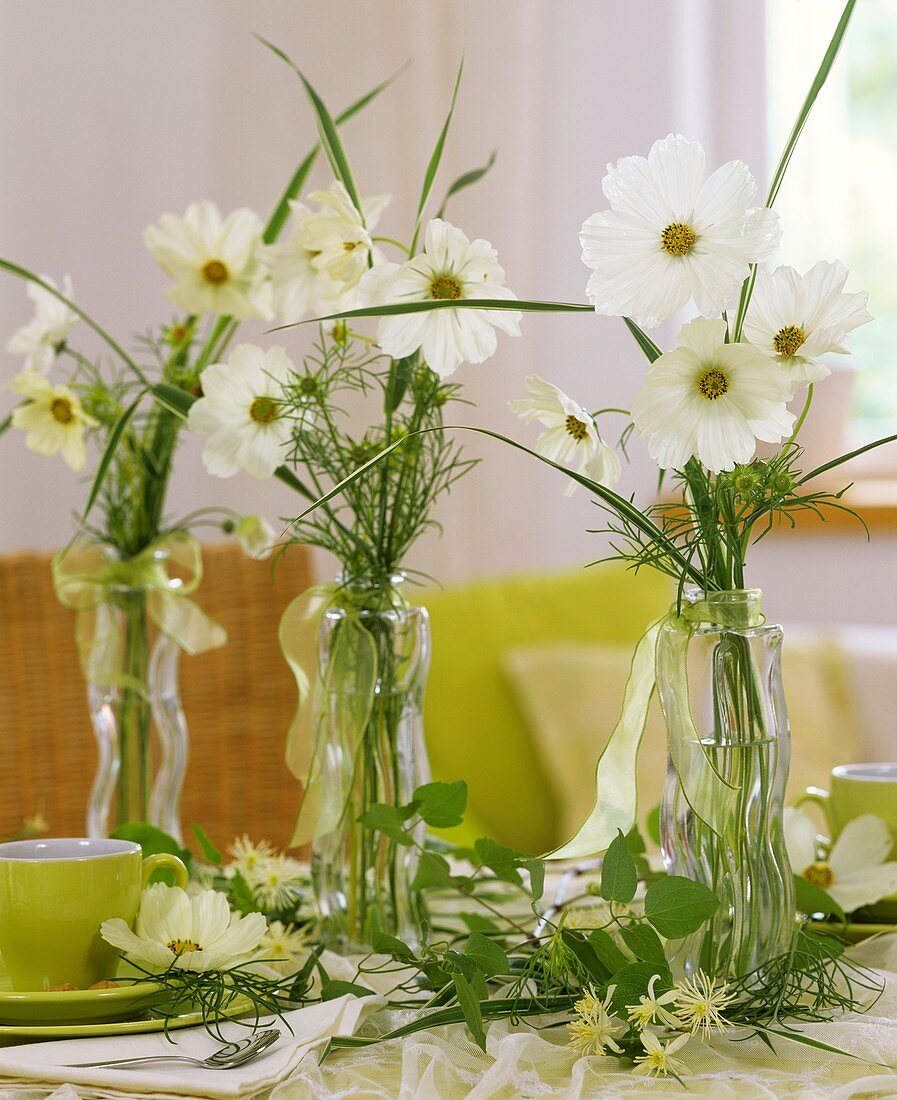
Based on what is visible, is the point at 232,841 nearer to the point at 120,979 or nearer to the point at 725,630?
the point at 120,979

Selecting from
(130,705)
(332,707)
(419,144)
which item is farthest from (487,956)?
(419,144)

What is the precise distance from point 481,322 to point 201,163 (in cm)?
201

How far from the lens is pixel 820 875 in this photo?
2.91ft

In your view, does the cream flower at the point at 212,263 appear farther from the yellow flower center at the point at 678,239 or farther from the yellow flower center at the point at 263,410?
the yellow flower center at the point at 678,239

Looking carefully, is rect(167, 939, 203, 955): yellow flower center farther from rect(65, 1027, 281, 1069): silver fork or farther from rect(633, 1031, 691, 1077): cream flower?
rect(633, 1031, 691, 1077): cream flower

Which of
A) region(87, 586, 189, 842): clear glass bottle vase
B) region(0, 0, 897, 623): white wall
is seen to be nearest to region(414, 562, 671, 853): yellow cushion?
region(0, 0, 897, 623): white wall

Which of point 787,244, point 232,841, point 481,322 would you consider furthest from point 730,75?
point 481,322

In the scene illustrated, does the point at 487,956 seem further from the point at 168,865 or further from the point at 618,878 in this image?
the point at 168,865

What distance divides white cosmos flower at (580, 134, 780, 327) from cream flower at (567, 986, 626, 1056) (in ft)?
1.09

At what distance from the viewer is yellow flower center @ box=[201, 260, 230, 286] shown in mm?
1062

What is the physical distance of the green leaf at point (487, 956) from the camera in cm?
68

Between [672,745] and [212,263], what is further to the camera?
[212,263]

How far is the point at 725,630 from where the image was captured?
720 millimetres

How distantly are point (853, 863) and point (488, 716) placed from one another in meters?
1.20
